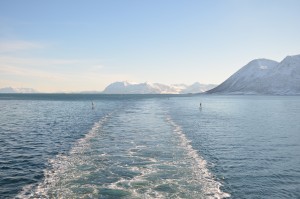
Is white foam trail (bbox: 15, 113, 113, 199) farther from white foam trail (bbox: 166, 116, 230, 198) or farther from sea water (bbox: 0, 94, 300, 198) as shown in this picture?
white foam trail (bbox: 166, 116, 230, 198)

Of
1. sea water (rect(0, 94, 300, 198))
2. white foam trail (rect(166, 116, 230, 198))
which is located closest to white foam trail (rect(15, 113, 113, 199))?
sea water (rect(0, 94, 300, 198))

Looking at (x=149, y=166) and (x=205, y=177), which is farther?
(x=149, y=166)

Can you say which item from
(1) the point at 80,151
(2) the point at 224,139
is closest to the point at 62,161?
(1) the point at 80,151

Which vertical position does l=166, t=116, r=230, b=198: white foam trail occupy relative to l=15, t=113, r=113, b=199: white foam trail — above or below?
below

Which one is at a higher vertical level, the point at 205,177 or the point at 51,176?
the point at 51,176

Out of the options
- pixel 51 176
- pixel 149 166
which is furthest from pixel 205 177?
pixel 51 176

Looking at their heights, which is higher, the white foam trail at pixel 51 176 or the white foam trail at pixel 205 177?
the white foam trail at pixel 51 176

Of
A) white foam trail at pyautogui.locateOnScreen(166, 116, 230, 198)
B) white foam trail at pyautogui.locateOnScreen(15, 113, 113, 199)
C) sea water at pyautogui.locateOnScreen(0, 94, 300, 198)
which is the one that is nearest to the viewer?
white foam trail at pyautogui.locateOnScreen(15, 113, 113, 199)

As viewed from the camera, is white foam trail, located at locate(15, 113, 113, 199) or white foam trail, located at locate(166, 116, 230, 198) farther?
white foam trail, located at locate(166, 116, 230, 198)

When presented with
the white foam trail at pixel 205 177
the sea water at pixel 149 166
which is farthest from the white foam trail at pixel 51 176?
the white foam trail at pixel 205 177

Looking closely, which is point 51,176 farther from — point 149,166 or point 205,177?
point 205,177

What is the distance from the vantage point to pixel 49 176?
2644 cm

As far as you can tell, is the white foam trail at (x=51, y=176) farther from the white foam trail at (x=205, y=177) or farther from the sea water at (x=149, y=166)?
the white foam trail at (x=205, y=177)

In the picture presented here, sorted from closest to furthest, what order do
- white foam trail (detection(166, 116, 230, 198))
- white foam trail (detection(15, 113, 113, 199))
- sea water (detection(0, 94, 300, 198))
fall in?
white foam trail (detection(15, 113, 113, 199)) < white foam trail (detection(166, 116, 230, 198)) < sea water (detection(0, 94, 300, 198))
